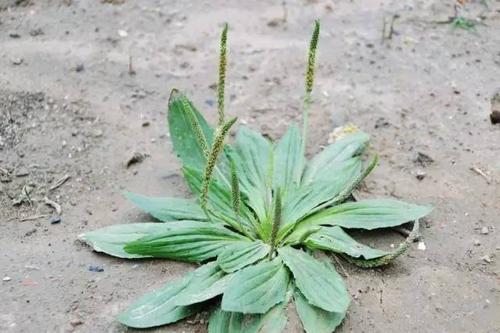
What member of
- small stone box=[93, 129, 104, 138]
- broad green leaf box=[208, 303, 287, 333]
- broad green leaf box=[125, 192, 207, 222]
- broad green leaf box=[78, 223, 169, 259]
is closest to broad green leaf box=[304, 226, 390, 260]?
broad green leaf box=[208, 303, 287, 333]

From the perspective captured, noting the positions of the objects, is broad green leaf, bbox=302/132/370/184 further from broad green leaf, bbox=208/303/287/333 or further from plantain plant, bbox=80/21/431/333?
broad green leaf, bbox=208/303/287/333

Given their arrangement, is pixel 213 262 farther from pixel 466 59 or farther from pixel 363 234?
pixel 466 59

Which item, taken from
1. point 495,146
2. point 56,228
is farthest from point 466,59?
point 56,228

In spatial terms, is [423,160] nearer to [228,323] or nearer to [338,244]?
[338,244]

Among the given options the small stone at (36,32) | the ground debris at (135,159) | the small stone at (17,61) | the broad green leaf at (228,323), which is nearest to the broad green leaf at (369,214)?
the broad green leaf at (228,323)

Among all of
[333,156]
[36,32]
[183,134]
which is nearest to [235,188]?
[183,134]
